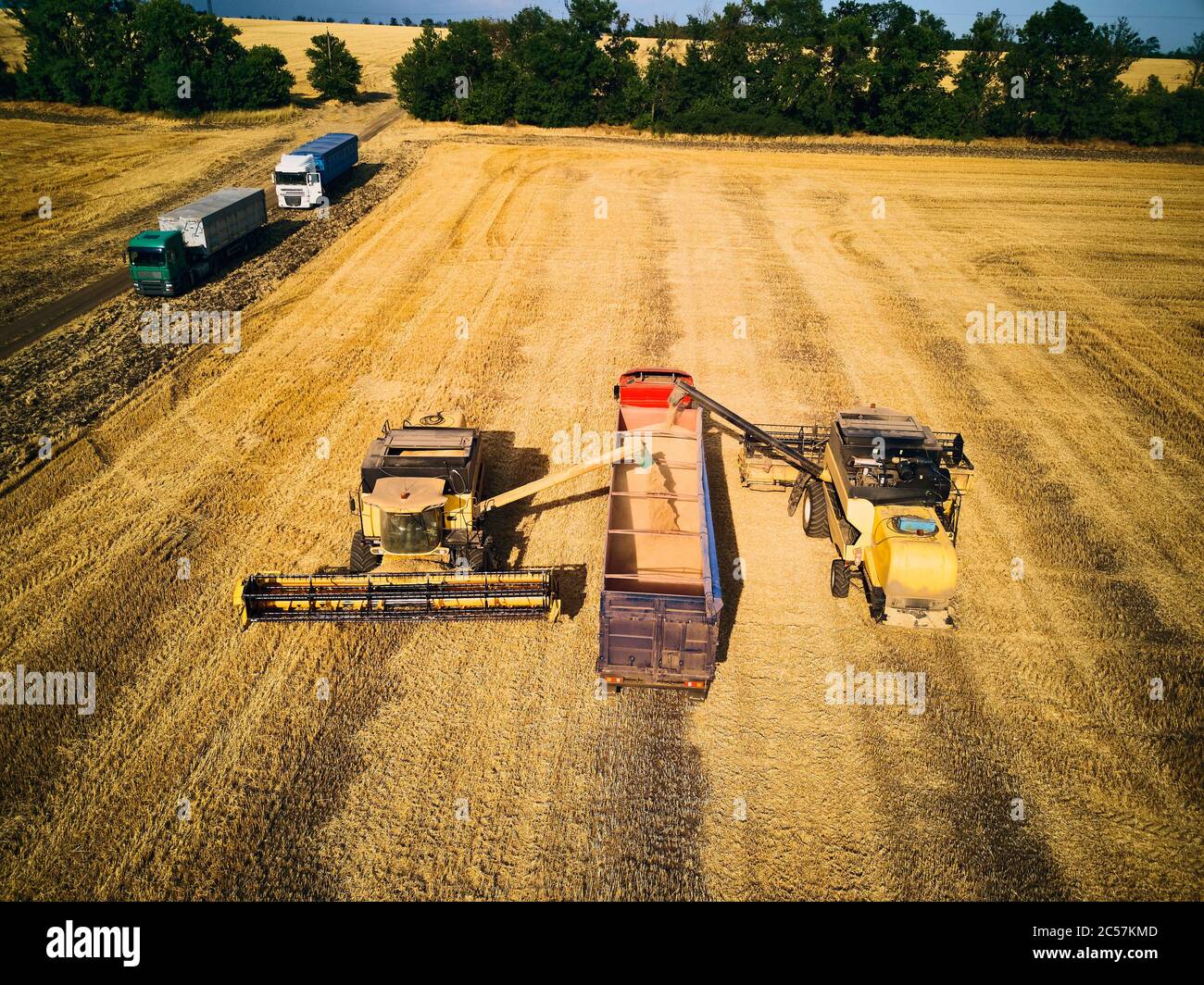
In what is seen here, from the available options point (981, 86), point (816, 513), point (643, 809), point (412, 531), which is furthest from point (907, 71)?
point (643, 809)

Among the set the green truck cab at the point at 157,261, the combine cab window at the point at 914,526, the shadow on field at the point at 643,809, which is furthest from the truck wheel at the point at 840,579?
the green truck cab at the point at 157,261

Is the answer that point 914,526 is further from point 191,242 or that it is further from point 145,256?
point 191,242

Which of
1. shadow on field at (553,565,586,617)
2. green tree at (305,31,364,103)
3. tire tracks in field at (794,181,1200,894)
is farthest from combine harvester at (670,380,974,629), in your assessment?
green tree at (305,31,364,103)

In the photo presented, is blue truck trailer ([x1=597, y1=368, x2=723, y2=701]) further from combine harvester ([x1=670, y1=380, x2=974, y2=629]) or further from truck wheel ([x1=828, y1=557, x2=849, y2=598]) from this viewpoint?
truck wheel ([x1=828, y1=557, x2=849, y2=598])

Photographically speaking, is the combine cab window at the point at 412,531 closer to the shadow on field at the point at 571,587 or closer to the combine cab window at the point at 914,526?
the shadow on field at the point at 571,587
